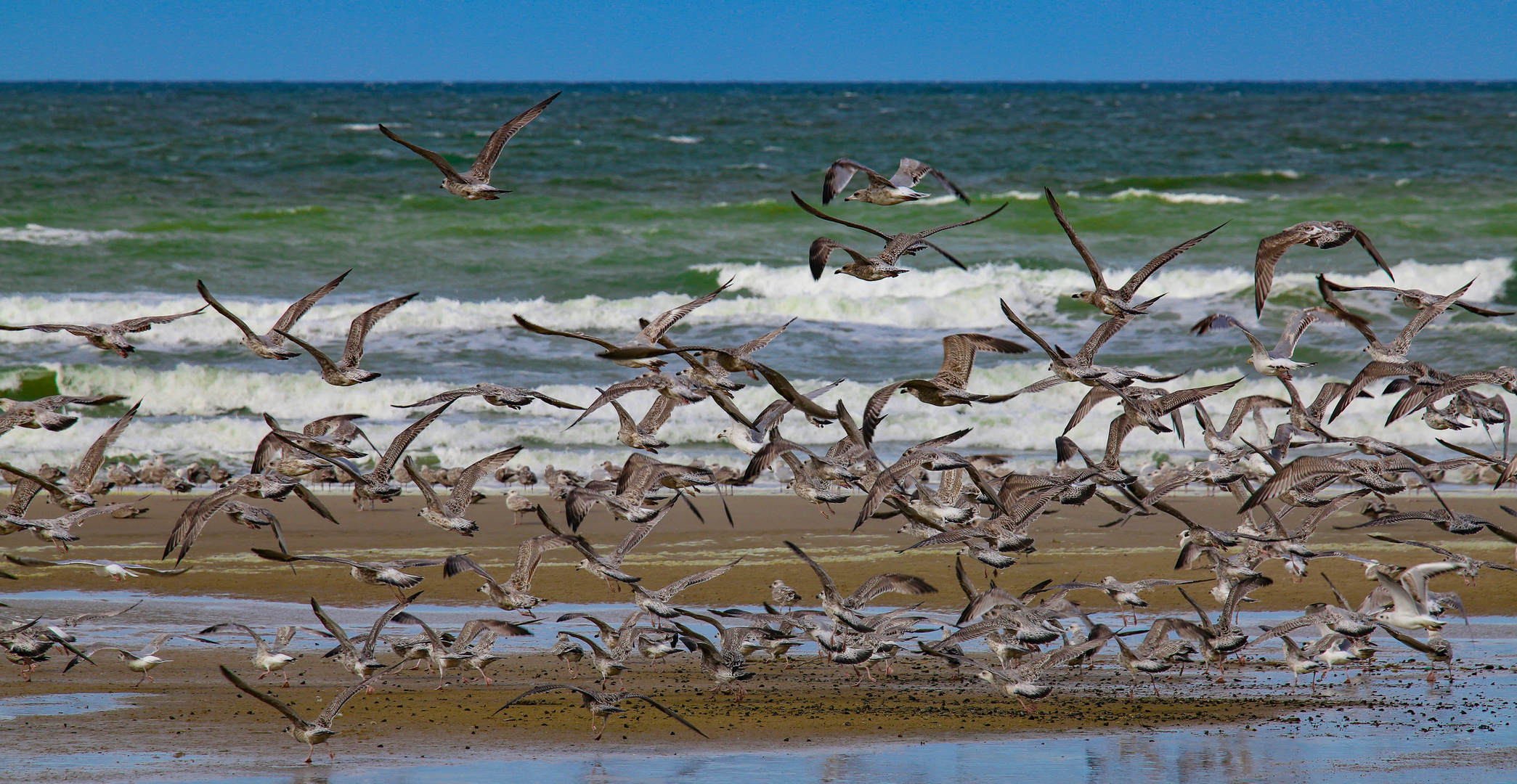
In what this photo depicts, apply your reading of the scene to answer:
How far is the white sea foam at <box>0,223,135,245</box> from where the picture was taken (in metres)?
35.9

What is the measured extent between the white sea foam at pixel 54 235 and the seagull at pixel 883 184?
31135 mm

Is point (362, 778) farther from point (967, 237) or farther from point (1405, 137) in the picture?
point (1405, 137)

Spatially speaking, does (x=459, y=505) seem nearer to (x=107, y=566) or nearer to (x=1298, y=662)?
(x=107, y=566)

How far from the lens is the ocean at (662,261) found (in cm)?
2211

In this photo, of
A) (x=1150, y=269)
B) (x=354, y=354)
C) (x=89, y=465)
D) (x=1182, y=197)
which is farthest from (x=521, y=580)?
(x=1182, y=197)

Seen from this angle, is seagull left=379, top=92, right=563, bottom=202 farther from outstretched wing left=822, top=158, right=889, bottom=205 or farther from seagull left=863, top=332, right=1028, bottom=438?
seagull left=863, top=332, right=1028, bottom=438

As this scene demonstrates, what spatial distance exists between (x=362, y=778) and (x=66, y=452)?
13.3 metres

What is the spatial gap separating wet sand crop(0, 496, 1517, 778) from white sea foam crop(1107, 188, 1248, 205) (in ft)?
98.8

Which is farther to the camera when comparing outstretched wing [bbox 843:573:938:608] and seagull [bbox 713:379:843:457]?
seagull [bbox 713:379:843:457]

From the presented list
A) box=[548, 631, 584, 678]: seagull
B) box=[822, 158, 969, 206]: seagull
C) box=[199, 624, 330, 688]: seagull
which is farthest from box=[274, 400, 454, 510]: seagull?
box=[822, 158, 969, 206]: seagull

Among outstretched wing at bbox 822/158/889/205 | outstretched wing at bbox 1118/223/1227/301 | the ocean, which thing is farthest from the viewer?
the ocean

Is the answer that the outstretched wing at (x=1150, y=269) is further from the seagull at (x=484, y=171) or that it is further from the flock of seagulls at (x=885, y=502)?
the seagull at (x=484, y=171)

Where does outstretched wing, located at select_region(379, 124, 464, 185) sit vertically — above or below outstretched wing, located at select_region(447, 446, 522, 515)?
above

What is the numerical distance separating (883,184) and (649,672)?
388 centimetres
